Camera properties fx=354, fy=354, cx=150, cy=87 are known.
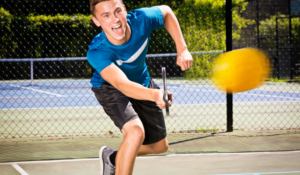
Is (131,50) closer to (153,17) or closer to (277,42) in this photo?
(153,17)

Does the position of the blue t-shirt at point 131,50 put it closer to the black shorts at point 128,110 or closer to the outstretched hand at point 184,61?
the black shorts at point 128,110

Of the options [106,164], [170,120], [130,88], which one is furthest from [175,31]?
[170,120]

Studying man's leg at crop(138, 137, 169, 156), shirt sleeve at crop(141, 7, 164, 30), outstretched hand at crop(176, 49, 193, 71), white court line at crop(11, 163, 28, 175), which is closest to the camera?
outstretched hand at crop(176, 49, 193, 71)

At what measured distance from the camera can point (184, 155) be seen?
4492 millimetres

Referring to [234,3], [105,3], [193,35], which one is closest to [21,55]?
[193,35]

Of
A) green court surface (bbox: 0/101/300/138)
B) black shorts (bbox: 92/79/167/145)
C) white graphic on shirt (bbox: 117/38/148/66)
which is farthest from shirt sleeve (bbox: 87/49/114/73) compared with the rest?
green court surface (bbox: 0/101/300/138)

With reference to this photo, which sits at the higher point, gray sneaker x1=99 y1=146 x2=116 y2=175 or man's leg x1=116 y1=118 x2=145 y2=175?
man's leg x1=116 y1=118 x2=145 y2=175

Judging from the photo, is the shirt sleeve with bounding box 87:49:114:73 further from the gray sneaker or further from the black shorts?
the gray sneaker

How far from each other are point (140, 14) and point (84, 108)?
654cm

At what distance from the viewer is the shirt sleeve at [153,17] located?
9.87 feet

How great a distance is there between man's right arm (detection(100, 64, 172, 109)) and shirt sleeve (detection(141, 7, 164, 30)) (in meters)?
0.68

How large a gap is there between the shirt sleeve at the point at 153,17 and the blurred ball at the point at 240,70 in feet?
2.04

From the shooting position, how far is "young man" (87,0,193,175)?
256cm

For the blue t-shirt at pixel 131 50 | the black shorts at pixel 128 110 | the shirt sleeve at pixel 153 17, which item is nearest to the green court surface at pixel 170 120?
the black shorts at pixel 128 110
